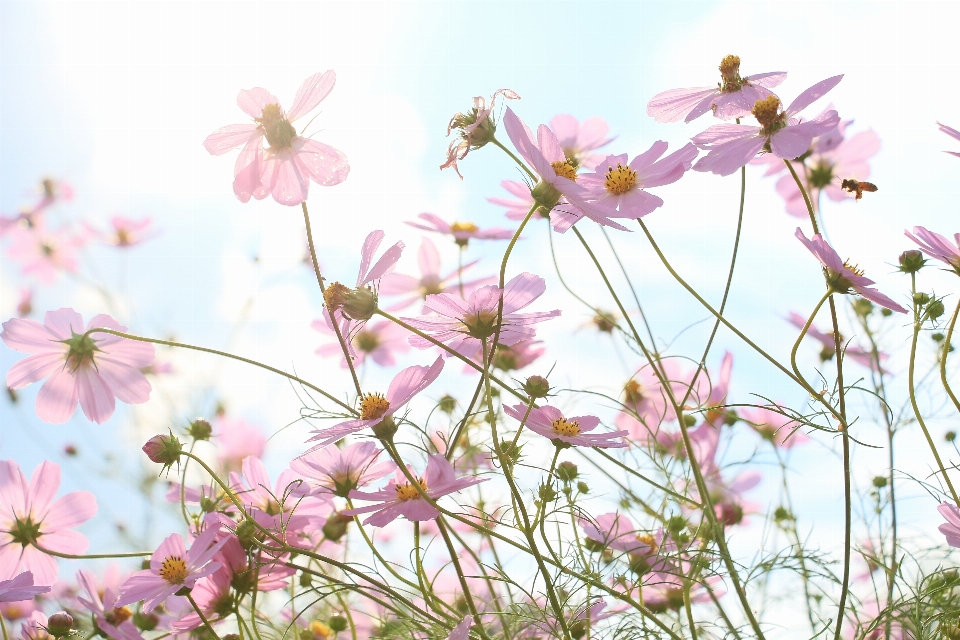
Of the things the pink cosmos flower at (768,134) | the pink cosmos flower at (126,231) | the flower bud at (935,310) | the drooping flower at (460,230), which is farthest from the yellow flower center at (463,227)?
the pink cosmos flower at (126,231)

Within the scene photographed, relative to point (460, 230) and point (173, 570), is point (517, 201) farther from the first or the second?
point (173, 570)

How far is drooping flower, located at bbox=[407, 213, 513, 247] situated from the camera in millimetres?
1067

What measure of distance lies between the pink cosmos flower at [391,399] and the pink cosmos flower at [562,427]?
0.09 m

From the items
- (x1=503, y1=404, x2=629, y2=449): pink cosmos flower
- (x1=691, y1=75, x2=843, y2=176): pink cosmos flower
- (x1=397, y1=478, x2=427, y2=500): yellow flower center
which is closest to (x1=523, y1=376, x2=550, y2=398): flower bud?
(x1=503, y1=404, x2=629, y2=449): pink cosmos flower

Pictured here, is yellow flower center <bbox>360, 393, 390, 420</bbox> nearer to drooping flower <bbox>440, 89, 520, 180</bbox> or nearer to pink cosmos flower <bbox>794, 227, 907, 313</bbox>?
drooping flower <bbox>440, 89, 520, 180</bbox>

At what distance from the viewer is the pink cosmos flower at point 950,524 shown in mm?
687

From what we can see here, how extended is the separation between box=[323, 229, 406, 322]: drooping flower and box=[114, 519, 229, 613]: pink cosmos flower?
25 centimetres

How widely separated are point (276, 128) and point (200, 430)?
38cm

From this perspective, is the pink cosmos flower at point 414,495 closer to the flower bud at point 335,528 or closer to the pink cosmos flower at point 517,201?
the flower bud at point 335,528

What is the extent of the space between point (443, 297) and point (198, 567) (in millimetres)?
344

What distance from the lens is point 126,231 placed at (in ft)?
6.55

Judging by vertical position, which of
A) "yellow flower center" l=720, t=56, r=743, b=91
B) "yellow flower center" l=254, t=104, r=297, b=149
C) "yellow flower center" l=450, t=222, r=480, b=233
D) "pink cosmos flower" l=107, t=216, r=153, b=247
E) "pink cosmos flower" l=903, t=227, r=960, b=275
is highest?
"pink cosmos flower" l=107, t=216, r=153, b=247

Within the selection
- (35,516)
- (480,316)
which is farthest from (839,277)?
(35,516)

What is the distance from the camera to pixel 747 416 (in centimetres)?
110
